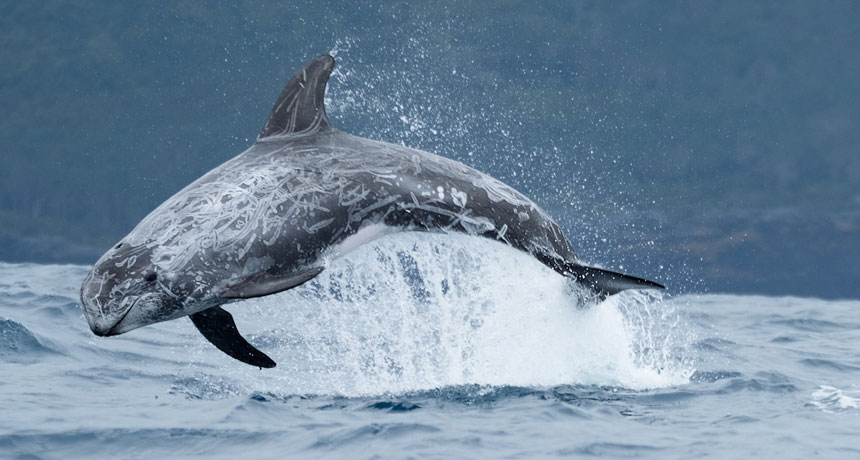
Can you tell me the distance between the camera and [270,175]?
9.46 meters

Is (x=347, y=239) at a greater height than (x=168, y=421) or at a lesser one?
greater

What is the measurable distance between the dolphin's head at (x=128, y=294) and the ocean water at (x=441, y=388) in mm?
1233

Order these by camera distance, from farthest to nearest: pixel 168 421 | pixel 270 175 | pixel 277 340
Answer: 1. pixel 277 340
2. pixel 168 421
3. pixel 270 175

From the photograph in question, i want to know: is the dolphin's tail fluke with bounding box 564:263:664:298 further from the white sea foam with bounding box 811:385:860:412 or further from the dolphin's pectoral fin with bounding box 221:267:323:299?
the dolphin's pectoral fin with bounding box 221:267:323:299

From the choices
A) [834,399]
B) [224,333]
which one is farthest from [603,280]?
[224,333]

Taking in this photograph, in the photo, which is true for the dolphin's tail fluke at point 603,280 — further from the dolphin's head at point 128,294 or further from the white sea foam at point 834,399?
the dolphin's head at point 128,294

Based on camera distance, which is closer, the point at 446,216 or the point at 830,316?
the point at 446,216

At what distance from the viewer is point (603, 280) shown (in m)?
11.1

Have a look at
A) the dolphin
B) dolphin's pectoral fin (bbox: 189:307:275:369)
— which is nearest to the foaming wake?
the dolphin

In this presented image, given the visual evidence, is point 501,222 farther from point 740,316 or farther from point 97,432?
point 740,316

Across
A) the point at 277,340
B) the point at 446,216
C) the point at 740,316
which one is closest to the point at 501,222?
the point at 446,216

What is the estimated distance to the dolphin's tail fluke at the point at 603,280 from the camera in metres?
10.7

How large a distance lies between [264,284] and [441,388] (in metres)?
3.28

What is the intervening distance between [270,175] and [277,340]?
880 centimetres
